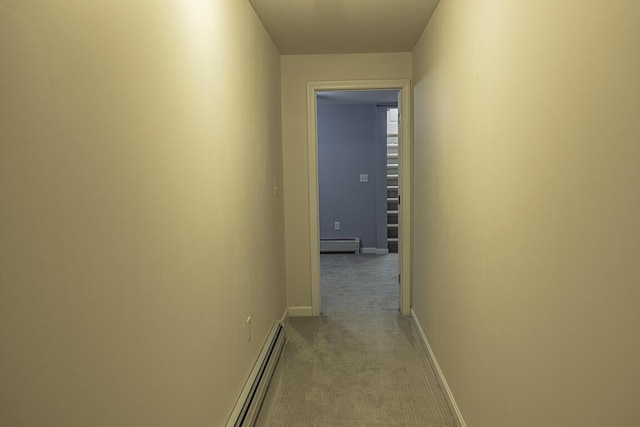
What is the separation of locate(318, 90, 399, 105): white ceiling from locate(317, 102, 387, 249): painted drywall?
20 cm

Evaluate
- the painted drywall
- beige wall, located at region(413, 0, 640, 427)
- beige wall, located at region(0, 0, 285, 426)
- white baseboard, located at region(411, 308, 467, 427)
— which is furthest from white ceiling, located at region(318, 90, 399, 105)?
beige wall, located at region(0, 0, 285, 426)

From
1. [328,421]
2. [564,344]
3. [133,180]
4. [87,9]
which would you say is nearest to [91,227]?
[133,180]

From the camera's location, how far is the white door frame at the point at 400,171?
3.77 metres

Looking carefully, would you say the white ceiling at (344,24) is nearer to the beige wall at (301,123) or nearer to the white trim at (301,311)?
the beige wall at (301,123)

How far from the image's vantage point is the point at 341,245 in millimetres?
6809

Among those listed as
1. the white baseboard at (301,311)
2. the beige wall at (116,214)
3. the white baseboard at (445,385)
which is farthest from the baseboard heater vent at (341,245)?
the beige wall at (116,214)

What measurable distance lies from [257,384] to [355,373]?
2.43 feet

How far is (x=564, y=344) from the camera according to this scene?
3.67 ft

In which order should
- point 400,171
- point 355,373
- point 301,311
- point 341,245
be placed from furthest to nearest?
point 341,245
point 301,311
point 400,171
point 355,373

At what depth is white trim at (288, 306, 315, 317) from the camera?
4039 mm

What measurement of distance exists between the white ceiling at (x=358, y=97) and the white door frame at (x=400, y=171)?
204 cm

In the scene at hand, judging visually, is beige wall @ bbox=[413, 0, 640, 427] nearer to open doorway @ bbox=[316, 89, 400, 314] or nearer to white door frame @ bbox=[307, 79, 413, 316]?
white door frame @ bbox=[307, 79, 413, 316]

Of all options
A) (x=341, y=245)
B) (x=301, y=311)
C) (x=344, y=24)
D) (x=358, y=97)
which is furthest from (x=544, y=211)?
(x=341, y=245)

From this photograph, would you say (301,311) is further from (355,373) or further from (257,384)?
(257,384)
